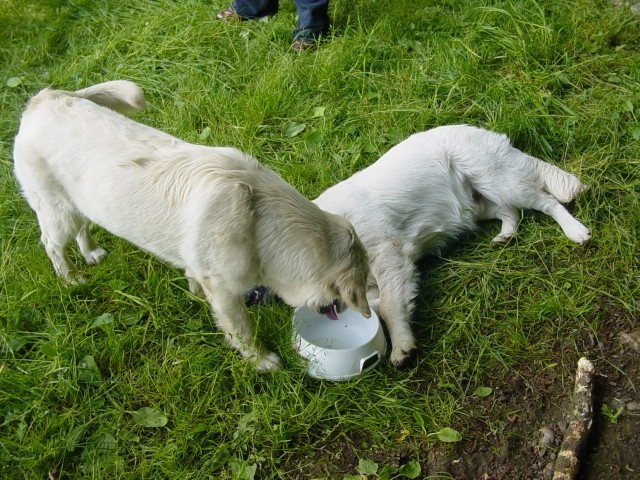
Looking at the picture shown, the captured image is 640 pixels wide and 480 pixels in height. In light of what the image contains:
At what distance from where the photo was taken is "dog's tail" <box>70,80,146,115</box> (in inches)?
150

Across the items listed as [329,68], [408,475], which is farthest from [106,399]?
[329,68]

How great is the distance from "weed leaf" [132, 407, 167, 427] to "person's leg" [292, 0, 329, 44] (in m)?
3.38

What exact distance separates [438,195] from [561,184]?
0.75 m

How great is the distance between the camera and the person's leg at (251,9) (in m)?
5.83

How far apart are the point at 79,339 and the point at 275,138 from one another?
6.68 feet

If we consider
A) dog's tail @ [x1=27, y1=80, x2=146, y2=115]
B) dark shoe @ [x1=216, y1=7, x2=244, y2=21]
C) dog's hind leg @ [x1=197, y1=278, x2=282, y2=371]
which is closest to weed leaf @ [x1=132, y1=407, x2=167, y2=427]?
dog's hind leg @ [x1=197, y1=278, x2=282, y2=371]

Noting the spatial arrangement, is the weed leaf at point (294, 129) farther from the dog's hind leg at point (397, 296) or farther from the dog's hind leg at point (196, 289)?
the dog's hind leg at point (196, 289)

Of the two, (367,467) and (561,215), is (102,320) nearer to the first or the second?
(367,467)

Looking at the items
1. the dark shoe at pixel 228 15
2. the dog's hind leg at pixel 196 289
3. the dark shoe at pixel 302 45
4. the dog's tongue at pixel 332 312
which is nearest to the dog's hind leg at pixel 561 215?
the dog's tongue at pixel 332 312

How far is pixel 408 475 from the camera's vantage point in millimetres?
3008

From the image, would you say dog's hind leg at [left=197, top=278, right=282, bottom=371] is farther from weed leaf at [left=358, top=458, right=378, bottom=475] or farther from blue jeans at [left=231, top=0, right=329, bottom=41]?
blue jeans at [left=231, top=0, right=329, bottom=41]

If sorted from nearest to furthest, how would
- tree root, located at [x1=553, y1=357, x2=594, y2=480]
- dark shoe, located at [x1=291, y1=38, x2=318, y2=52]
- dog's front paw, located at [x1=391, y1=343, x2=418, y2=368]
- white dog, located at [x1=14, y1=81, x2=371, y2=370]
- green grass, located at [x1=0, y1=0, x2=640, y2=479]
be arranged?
tree root, located at [x1=553, y1=357, x2=594, y2=480] → white dog, located at [x1=14, y1=81, x2=371, y2=370] → green grass, located at [x1=0, y1=0, x2=640, y2=479] → dog's front paw, located at [x1=391, y1=343, x2=418, y2=368] → dark shoe, located at [x1=291, y1=38, x2=318, y2=52]

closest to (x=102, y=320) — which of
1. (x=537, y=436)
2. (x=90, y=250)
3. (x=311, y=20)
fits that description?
(x=90, y=250)

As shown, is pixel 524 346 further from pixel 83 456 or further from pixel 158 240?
pixel 83 456
